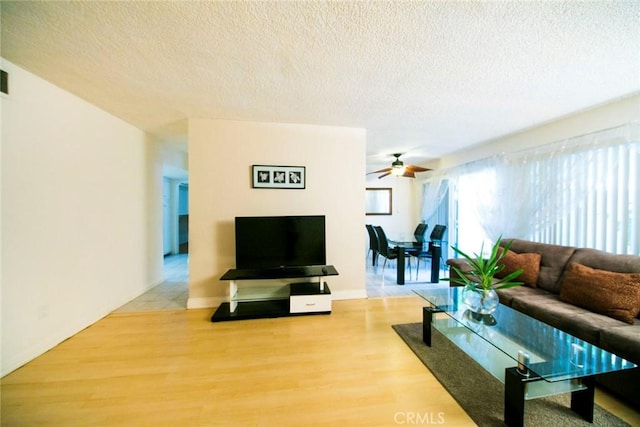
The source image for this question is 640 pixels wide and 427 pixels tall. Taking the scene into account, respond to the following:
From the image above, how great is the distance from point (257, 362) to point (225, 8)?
97.0 inches

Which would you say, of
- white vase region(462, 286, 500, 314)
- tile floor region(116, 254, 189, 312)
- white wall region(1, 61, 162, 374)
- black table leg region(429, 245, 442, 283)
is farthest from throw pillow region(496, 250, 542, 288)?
white wall region(1, 61, 162, 374)

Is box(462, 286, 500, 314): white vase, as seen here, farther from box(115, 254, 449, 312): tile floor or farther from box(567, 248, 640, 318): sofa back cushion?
box(115, 254, 449, 312): tile floor

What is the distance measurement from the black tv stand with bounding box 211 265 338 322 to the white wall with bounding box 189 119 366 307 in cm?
30

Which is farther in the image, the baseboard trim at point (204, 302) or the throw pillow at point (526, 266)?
the baseboard trim at point (204, 302)

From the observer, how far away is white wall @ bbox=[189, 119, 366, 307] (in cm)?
311

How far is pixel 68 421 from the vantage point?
4.78 ft

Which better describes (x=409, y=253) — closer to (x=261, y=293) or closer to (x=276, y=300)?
(x=276, y=300)

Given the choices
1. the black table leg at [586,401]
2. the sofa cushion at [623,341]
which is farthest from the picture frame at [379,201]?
the black table leg at [586,401]

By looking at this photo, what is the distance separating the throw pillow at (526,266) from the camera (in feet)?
8.87

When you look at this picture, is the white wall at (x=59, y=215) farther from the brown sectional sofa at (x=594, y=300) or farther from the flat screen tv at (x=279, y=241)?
the brown sectional sofa at (x=594, y=300)

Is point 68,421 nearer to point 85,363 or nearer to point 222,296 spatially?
point 85,363

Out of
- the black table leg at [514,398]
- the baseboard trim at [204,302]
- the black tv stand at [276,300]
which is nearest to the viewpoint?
the black table leg at [514,398]

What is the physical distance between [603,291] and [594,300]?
97mm

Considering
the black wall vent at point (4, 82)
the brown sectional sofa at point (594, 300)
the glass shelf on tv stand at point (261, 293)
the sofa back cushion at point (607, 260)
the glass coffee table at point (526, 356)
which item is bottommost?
the glass shelf on tv stand at point (261, 293)
